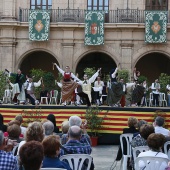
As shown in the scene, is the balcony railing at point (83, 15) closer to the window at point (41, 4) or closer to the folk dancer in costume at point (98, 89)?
the window at point (41, 4)

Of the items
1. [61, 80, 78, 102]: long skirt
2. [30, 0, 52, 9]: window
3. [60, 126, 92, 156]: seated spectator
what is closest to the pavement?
[61, 80, 78, 102]: long skirt

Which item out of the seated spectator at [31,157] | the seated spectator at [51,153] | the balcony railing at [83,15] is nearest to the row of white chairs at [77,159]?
the seated spectator at [51,153]

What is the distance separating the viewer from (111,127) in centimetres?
1888

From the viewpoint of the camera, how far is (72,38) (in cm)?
3309

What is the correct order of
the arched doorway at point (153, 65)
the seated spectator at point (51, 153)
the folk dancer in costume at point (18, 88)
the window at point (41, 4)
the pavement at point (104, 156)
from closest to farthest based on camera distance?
the seated spectator at point (51, 153)
the pavement at point (104, 156)
the folk dancer in costume at point (18, 88)
the window at point (41, 4)
the arched doorway at point (153, 65)

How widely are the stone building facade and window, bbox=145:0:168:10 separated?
44cm

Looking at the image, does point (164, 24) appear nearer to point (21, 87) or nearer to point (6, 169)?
point (21, 87)

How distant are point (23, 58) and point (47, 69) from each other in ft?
10.2

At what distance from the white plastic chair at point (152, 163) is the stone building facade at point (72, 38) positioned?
25.4 m

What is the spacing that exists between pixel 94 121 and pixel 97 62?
60.6 ft

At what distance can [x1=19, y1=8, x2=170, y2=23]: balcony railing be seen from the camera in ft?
108

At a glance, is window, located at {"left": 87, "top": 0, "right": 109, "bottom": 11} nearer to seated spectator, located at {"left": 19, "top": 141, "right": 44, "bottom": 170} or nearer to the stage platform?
the stage platform

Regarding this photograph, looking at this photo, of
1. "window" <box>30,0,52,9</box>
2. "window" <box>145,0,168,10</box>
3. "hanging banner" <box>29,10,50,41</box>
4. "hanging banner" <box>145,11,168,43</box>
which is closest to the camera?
"hanging banner" <box>145,11,168,43</box>

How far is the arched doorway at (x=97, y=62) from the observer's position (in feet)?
119
